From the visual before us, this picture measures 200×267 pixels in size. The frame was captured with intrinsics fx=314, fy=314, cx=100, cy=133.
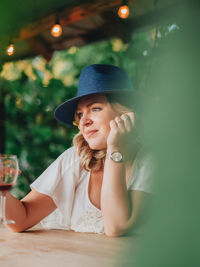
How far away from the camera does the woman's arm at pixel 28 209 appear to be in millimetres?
1420

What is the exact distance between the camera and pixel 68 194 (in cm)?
169

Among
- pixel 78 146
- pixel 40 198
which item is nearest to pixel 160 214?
pixel 40 198

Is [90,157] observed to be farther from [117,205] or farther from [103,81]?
[117,205]

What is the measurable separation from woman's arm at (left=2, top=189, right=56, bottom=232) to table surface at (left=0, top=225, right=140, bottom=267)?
0.07 metres

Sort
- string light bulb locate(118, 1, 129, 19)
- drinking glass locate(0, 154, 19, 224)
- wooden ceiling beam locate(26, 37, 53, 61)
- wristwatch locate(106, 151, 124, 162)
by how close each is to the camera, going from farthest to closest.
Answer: wooden ceiling beam locate(26, 37, 53, 61), string light bulb locate(118, 1, 129, 19), wristwatch locate(106, 151, 124, 162), drinking glass locate(0, 154, 19, 224)

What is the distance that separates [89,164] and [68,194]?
203 mm

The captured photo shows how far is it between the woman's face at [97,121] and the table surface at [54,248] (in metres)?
0.49

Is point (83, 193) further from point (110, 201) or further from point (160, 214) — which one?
point (160, 214)

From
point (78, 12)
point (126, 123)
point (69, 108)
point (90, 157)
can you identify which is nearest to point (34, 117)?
point (78, 12)

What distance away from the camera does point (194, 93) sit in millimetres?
177

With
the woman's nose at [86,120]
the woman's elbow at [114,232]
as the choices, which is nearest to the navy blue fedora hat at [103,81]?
the woman's nose at [86,120]

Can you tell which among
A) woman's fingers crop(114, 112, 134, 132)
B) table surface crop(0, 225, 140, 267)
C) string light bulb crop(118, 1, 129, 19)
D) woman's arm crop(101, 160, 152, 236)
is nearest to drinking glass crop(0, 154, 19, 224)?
table surface crop(0, 225, 140, 267)

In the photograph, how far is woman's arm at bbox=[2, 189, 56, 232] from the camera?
142 centimetres

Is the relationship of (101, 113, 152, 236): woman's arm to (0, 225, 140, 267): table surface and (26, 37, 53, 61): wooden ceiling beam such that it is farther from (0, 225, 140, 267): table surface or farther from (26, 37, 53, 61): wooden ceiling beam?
(26, 37, 53, 61): wooden ceiling beam
